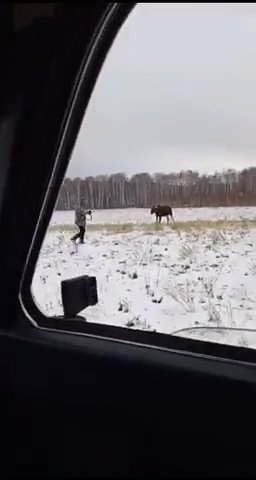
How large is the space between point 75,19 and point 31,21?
0.33 feet

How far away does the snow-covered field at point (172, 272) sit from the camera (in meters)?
1.68

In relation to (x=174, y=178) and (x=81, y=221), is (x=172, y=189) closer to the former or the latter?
(x=174, y=178)

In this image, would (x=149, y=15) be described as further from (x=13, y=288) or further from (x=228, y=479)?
(x=228, y=479)

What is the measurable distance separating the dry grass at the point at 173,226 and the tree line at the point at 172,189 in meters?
0.04

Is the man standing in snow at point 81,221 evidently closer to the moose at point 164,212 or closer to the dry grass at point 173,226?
the dry grass at point 173,226

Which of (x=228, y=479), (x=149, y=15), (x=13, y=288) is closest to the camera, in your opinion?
(x=228, y=479)

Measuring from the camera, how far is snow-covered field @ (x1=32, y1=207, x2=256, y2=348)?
1.68 metres

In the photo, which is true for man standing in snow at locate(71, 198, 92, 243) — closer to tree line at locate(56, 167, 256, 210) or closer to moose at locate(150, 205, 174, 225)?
tree line at locate(56, 167, 256, 210)

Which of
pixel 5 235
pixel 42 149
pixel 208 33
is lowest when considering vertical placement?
pixel 5 235

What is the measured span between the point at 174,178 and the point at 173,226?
0.33 feet

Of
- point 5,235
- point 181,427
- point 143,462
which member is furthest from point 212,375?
point 5,235

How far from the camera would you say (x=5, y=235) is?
77.2 inches

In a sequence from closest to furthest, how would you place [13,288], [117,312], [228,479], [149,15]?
1. [228,479]
2. [149,15]
3. [117,312]
4. [13,288]

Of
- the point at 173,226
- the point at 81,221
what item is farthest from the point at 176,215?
the point at 81,221
